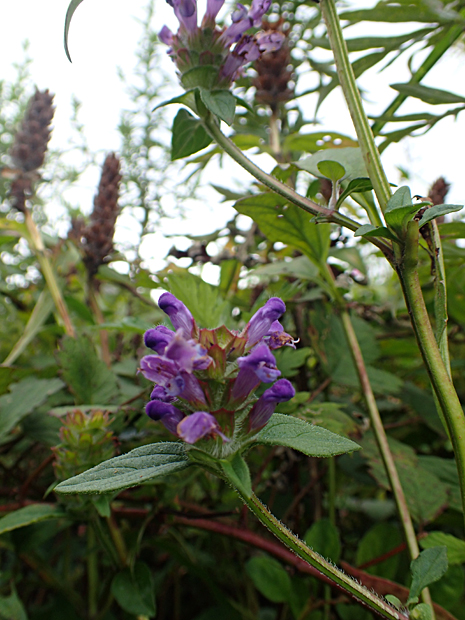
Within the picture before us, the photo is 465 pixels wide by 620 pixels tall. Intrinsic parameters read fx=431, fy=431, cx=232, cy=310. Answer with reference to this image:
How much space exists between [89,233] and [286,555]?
66 centimetres

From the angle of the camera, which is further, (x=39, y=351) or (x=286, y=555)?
(x=39, y=351)

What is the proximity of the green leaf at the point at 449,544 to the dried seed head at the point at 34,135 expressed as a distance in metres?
1.03

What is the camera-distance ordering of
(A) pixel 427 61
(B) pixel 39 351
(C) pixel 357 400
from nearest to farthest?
(A) pixel 427 61 → (C) pixel 357 400 → (B) pixel 39 351

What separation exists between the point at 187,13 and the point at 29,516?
1.84 ft

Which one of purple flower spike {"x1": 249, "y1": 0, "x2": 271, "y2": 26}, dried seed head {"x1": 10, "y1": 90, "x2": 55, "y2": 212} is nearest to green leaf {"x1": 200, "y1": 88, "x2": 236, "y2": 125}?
purple flower spike {"x1": 249, "y1": 0, "x2": 271, "y2": 26}

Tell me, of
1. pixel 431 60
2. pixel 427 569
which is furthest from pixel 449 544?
pixel 431 60

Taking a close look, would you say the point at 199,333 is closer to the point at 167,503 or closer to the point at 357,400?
the point at 167,503

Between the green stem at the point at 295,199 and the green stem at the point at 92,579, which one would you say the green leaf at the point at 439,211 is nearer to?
the green stem at the point at 295,199

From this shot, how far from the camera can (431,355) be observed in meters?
0.36

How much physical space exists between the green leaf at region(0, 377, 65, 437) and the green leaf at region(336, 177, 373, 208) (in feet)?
1.51

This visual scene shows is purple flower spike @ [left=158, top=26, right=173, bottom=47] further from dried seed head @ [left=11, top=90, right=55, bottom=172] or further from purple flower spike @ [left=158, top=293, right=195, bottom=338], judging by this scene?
dried seed head @ [left=11, top=90, right=55, bottom=172]

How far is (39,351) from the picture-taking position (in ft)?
3.63

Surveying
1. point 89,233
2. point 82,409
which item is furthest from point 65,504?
point 89,233

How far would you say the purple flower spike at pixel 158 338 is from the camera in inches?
13.0
